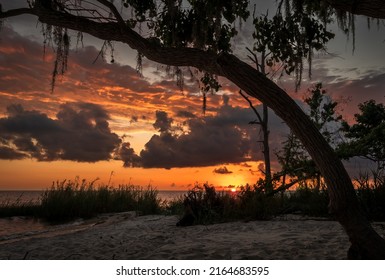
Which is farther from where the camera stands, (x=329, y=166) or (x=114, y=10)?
(x=114, y=10)

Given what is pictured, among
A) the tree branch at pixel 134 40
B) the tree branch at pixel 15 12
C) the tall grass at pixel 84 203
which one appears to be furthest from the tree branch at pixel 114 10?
the tall grass at pixel 84 203

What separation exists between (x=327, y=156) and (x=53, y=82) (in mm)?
3723

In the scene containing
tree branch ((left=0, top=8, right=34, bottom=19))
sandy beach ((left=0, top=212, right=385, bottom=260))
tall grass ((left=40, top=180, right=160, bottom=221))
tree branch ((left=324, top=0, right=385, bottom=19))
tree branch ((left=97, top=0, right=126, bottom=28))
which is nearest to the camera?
tree branch ((left=324, top=0, right=385, bottom=19))

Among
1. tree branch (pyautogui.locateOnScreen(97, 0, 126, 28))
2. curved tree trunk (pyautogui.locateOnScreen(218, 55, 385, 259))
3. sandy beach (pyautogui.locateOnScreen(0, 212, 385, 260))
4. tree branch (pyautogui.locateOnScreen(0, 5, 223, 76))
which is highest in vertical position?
tree branch (pyautogui.locateOnScreen(97, 0, 126, 28))

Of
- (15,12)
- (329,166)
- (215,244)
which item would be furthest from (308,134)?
(15,12)

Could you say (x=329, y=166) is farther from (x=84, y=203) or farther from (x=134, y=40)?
(x=84, y=203)

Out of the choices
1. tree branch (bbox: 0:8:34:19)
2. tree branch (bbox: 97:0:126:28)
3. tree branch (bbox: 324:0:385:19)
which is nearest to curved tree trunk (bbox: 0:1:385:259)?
tree branch (bbox: 97:0:126:28)

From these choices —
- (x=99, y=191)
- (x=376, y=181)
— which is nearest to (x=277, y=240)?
(x=376, y=181)

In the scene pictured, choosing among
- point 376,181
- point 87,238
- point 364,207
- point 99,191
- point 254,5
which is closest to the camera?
point 254,5

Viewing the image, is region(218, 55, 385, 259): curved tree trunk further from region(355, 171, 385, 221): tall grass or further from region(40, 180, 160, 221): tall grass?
region(40, 180, 160, 221): tall grass

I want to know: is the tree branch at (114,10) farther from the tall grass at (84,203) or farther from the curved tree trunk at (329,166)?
the tall grass at (84,203)
